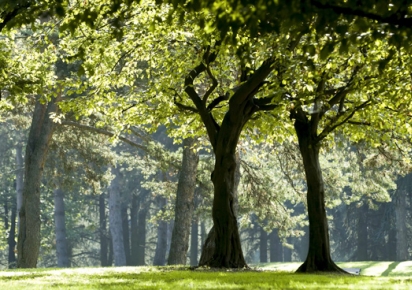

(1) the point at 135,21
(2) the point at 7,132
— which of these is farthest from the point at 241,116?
(2) the point at 7,132

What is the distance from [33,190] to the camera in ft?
81.9

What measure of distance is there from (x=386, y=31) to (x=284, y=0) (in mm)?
1597

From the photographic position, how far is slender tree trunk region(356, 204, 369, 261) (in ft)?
171

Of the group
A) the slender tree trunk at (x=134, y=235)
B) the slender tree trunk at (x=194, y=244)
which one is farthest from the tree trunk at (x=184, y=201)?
the slender tree trunk at (x=134, y=235)

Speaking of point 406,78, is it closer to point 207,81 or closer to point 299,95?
point 299,95

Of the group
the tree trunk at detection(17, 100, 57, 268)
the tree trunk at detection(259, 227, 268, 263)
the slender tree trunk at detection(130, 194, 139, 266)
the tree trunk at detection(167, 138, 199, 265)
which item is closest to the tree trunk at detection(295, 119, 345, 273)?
the tree trunk at detection(167, 138, 199, 265)

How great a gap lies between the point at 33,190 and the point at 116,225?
23730 millimetres

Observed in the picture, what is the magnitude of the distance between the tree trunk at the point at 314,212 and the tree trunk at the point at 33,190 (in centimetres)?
1141

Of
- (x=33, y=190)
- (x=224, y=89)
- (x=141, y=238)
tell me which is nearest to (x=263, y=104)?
(x=224, y=89)

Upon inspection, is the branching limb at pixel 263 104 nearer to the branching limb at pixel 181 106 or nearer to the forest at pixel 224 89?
the forest at pixel 224 89

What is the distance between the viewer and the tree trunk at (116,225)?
47.6m

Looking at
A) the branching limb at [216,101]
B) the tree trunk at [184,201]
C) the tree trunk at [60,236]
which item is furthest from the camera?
the tree trunk at [60,236]

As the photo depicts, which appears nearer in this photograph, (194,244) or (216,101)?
(216,101)

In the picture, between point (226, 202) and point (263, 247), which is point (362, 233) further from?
point (226, 202)
